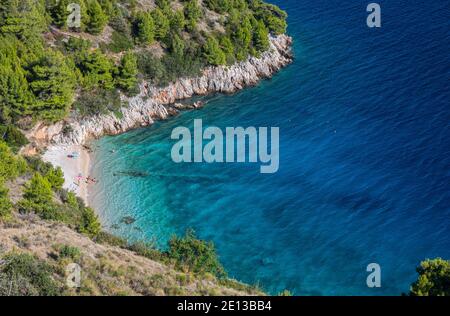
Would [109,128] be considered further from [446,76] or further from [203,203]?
[446,76]

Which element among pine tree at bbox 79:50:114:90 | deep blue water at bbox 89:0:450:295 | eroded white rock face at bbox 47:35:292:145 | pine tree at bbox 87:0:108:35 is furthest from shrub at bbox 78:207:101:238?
pine tree at bbox 87:0:108:35

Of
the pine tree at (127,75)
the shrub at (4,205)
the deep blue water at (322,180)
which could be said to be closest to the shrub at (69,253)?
the shrub at (4,205)

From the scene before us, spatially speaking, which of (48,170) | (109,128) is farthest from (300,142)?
(48,170)

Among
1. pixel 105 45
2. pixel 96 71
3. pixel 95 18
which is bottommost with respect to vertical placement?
pixel 96 71

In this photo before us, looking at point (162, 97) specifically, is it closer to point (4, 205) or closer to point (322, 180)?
point (322, 180)
